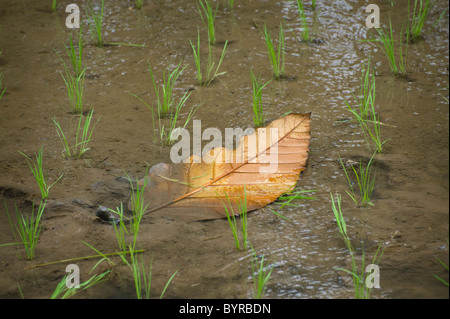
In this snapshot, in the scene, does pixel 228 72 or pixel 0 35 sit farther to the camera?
pixel 0 35

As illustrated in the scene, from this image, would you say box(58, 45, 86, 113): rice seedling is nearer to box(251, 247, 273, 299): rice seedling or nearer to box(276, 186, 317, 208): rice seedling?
box(276, 186, 317, 208): rice seedling

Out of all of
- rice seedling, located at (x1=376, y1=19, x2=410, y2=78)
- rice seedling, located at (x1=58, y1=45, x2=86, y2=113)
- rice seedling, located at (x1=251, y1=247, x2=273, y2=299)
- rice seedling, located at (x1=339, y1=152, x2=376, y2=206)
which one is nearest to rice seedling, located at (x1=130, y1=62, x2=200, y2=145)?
rice seedling, located at (x1=58, y1=45, x2=86, y2=113)

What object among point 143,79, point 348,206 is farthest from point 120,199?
point 143,79

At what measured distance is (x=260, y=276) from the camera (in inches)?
69.4

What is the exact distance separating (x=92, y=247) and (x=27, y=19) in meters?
2.57

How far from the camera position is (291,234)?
212 centimetres

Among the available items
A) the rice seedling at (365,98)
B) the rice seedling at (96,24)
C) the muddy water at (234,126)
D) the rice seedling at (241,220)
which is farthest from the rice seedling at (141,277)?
the rice seedling at (96,24)

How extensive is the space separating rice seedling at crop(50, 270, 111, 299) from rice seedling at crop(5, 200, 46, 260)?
0.64 feet

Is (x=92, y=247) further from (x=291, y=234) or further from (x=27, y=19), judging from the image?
(x=27, y=19)

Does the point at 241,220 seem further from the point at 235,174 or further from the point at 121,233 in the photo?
the point at 121,233

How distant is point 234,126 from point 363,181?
30.7 inches

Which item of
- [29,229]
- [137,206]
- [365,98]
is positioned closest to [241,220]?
[137,206]

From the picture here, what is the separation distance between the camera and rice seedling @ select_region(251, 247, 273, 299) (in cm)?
177

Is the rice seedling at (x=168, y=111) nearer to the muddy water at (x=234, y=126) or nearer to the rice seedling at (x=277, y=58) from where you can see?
the muddy water at (x=234, y=126)
